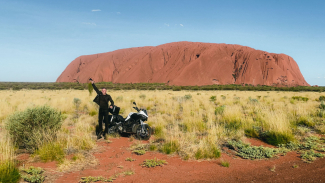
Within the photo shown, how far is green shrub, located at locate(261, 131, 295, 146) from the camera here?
633cm

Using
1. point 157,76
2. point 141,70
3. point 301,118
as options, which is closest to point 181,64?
point 157,76

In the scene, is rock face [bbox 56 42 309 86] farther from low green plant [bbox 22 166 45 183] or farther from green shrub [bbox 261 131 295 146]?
low green plant [bbox 22 166 45 183]

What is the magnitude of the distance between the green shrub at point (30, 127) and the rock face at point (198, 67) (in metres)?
70.2

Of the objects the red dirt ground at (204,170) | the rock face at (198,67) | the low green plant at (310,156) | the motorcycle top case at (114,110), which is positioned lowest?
the red dirt ground at (204,170)

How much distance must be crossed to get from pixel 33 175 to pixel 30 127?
99.2 inches

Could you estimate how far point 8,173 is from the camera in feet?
12.5

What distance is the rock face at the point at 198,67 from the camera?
76.9m

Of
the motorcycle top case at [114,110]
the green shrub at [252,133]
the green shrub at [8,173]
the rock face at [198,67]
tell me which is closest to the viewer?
the green shrub at [8,173]

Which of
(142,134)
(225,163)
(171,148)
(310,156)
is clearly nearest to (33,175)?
(171,148)

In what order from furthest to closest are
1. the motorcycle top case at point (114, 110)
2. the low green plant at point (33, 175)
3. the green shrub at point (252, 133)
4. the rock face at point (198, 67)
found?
1. the rock face at point (198, 67)
2. the green shrub at point (252, 133)
3. the motorcycle top case at point (114, 110)
4. the low green plant at point (33, 175)

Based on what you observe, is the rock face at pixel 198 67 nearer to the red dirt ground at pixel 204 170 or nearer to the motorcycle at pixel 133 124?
the motorcycle at pixel 133 124

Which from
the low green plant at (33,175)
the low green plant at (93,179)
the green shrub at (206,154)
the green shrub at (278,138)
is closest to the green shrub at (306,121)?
the green shrub at (278,138)

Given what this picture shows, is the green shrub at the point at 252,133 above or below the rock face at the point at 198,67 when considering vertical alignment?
below

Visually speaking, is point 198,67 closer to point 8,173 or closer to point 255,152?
point 255,152
